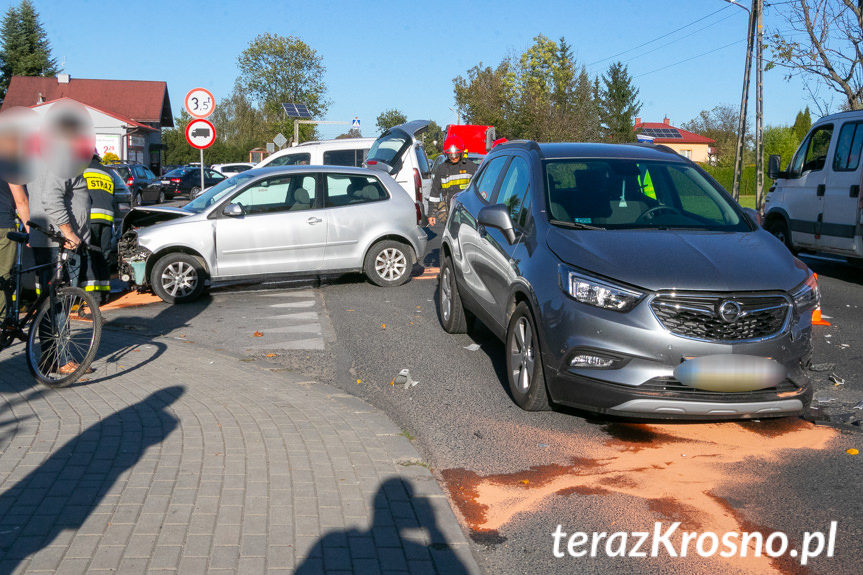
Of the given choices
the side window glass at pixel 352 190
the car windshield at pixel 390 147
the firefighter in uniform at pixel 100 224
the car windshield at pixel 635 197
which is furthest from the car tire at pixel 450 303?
the car windshield at pixel 390 147

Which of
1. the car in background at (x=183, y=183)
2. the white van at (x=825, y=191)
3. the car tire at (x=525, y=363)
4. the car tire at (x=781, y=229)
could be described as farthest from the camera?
the car in background at (x=183, y=183)

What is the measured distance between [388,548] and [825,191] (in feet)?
34.7

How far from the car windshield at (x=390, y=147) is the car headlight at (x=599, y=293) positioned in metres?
11.8

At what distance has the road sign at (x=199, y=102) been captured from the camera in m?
17.6

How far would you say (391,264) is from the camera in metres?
11.7

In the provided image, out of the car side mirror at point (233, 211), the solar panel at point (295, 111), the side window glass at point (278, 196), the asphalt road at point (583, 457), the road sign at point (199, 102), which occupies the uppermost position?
the solar panel at point (295, 111)

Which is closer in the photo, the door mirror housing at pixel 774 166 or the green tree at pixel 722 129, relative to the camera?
the door mirror housing at pixel 774 166

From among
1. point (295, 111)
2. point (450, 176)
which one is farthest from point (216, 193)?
point (295, 111)

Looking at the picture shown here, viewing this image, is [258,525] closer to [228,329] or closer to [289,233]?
[228,329]

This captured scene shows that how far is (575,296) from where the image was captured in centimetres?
516

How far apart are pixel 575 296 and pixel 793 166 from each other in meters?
9.46

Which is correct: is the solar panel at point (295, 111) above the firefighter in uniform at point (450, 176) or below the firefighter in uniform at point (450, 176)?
above

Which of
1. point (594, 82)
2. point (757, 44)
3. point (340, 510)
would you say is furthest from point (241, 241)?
point (594, 82)

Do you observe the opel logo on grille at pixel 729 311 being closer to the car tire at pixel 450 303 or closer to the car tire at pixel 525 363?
the car tire at pixel 525 363
